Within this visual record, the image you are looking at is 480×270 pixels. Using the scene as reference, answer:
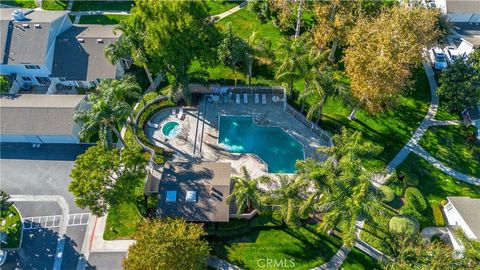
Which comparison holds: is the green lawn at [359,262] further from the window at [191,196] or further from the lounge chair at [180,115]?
the lounge chair at [180,115]

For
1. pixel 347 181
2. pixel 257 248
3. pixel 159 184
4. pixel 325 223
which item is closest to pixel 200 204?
pixel 159 184

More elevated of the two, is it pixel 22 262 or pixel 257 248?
pixel 257 248

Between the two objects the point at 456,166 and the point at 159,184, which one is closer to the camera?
the point at 159,184

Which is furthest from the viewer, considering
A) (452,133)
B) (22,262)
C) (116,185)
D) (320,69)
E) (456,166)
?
(452,133)

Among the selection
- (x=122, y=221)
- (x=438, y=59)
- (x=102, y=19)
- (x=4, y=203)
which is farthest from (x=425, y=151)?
(x=102, y=19)

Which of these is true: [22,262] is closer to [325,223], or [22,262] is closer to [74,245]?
[74,245]

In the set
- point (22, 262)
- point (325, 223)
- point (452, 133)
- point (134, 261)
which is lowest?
point (22, 262)

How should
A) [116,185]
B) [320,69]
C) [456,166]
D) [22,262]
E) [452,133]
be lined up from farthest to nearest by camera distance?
[452,133] → [456,166] → [320,69] → [22,262] → [116,185]

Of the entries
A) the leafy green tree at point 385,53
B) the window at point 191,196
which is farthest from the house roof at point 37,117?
the leafy green tree at point 385,53
